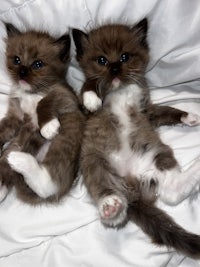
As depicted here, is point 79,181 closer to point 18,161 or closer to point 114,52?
point 18,161

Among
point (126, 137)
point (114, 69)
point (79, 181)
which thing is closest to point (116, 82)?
point (114, 69)

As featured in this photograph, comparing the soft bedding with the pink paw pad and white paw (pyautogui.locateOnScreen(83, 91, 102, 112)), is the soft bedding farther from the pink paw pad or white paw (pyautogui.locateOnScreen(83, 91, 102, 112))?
white paw (pyautogui.locateOnScreen(83, 91, 102, 112))

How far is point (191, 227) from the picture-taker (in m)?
1.91

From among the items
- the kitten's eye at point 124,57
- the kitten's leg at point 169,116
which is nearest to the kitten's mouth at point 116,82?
the kitten's eye at point 124,57

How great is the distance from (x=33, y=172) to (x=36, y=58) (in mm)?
573

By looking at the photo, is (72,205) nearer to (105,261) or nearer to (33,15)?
(105,261)

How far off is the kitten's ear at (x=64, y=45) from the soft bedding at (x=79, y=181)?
0.07 m

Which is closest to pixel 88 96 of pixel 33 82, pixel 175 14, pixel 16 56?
pixel 33 82

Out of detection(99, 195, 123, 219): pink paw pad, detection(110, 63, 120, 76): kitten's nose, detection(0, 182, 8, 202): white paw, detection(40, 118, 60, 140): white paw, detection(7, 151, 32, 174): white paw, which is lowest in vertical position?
detection(0, 182, 8, 202): white paw

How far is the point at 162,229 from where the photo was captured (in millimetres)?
1764

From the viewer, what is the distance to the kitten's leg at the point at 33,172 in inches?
71.9

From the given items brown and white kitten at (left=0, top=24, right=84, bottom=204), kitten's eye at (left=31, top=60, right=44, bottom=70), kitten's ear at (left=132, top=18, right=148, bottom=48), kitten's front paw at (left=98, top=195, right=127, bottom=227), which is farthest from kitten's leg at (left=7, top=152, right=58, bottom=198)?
kitten's ear at (left=132, top=18, right=148, bottom=48)

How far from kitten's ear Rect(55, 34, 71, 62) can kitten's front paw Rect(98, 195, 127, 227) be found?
0.74 metres

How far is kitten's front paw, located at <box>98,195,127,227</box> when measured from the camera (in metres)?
1.74
